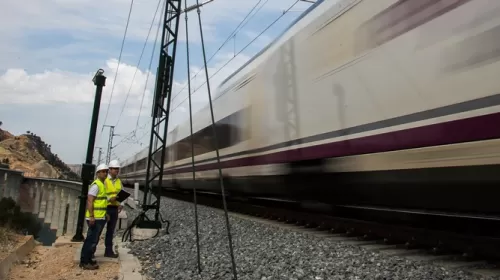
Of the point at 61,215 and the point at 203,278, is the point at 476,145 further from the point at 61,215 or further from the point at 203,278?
the point at 61,215

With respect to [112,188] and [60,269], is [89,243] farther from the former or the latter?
[112,188]

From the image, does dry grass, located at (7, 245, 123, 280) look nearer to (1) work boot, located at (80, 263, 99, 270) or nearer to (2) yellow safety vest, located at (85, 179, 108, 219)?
(1) work boot, located at (80, 263, 99, 270)

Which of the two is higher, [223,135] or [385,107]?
[223,135]

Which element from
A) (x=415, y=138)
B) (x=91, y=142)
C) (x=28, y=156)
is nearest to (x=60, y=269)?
(x=91, y=142)

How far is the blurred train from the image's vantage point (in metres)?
4.34

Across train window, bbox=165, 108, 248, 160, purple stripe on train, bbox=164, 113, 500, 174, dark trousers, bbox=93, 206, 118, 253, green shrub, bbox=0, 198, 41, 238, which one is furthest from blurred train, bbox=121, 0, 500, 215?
green shrub, bbox=0, 198, 41, 238

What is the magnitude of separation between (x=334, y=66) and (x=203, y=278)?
3520mm

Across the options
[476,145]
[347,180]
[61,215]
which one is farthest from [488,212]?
Result: [61,215]

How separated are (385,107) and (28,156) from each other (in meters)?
92.7

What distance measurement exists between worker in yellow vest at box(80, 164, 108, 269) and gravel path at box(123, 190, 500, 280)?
30.8 inches

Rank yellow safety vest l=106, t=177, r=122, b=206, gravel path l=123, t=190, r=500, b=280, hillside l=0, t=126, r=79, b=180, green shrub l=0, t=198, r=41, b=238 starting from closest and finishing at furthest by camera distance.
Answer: gravel path l=123, t=190, r=500, b=280 < yellow safety vest l=106, t=177, r=122, b=206 < green shrub l=0, t=198, r=41, b=238 < hillside l=0, t=126, r=79, b=180

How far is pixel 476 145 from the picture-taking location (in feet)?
14.2

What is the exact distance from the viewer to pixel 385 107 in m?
5.54

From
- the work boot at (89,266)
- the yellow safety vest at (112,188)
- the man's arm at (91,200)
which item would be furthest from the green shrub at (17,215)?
the man's arm at (91,200)
